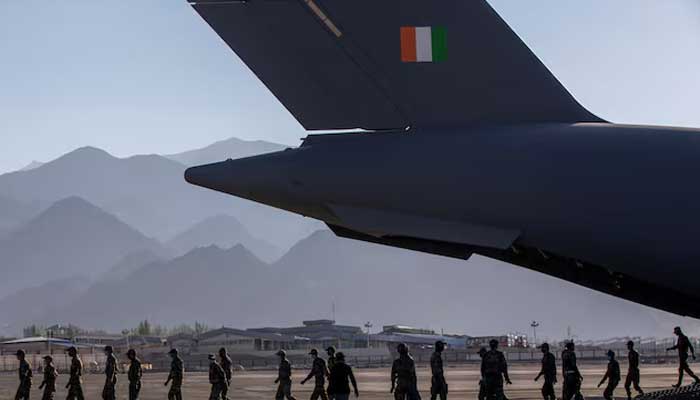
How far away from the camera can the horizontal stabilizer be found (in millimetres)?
11133

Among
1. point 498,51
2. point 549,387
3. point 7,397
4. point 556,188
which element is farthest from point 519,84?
point 7,397

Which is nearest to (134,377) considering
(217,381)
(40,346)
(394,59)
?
(217,381)

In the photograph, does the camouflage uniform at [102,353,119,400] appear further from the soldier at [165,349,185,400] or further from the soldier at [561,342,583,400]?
the soldier at [561,342,583,400]

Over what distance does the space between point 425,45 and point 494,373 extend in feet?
20.9

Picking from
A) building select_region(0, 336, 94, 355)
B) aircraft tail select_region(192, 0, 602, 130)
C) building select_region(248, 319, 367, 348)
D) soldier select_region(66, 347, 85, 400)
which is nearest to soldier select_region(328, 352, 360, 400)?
aircraft tail select_region(192, 0, 602, 130)

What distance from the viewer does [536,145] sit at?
1118cm

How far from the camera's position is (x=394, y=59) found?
1190 centimetres

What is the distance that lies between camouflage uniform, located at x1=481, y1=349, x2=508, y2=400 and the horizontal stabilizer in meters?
5.51

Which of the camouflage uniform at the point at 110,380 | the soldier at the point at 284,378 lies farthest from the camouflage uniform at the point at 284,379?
the camouflage uniform at the point at 110,380

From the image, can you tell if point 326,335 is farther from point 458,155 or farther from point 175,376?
point 458,155

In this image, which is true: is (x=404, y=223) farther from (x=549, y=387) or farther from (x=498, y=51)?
(x=549, y=387)

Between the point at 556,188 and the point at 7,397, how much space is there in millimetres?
18207

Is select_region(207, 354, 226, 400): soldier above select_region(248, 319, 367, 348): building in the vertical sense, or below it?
below

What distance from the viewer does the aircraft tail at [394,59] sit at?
1185 centimetres
